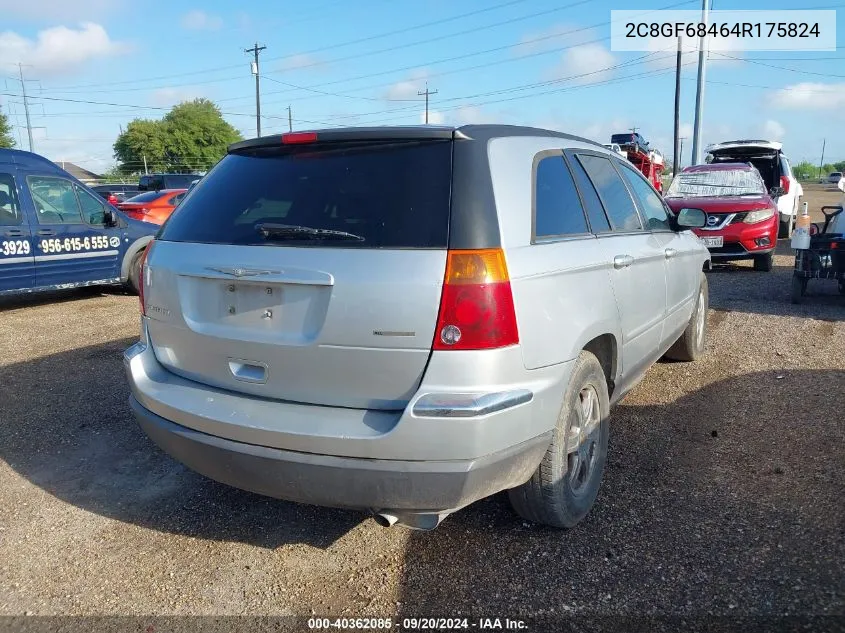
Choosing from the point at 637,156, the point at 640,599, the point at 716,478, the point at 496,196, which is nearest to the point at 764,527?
the point at 716,478

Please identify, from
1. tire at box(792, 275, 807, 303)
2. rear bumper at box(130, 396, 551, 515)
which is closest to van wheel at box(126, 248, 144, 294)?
rear bumper at box(130, 396, 551, 515)

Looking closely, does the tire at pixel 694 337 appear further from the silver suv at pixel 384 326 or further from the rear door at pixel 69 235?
the rear door at pixel 69 235

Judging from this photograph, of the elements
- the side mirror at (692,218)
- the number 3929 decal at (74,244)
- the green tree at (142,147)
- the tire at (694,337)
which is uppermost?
the green tree at (142,147)

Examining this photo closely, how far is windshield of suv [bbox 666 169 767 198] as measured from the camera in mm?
11062

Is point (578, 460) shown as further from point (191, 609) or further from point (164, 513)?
point (164, 513)

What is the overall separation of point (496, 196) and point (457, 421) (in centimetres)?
87

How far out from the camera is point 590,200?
3.44 m

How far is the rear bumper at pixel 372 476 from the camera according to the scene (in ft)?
7.72

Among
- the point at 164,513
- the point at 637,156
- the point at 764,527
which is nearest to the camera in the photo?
the point at 764,527

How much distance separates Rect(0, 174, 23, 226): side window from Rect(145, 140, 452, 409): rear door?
20.3ft

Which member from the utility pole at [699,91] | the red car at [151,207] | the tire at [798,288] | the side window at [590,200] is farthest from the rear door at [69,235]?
the utility pole at [699,91]

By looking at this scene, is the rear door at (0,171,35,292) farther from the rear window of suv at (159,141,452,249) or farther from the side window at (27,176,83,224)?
the rear window of suv at (159,141,452,249)

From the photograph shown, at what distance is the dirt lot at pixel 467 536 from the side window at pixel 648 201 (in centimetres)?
125

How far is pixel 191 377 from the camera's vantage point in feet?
9.39
